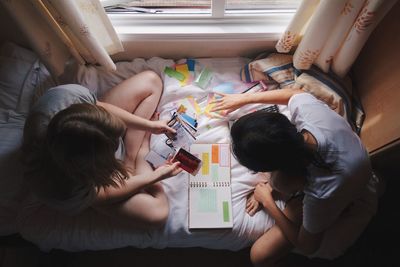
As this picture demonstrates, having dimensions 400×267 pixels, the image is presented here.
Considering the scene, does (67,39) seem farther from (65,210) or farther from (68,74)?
(65,210)

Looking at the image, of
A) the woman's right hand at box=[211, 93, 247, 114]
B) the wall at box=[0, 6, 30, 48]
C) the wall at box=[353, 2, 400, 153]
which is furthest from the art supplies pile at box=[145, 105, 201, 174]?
the wall at box=[0, 6, 30, 48]

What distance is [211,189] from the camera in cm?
132

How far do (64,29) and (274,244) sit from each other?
48.3 inches

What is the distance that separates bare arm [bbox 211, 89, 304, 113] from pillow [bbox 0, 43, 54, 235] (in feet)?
2.77

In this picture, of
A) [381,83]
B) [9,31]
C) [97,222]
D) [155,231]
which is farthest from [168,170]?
[9,31]

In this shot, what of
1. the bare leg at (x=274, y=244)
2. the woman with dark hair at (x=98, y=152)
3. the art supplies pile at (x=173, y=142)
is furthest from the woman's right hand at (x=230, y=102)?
the bare leg at (x=274, y=244)

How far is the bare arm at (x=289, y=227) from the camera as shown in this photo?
3.79 ft

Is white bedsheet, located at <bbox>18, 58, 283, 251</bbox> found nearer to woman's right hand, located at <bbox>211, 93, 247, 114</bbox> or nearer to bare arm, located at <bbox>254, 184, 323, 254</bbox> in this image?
bare arm, located at <bbox>254, 184, 323, 254</bbox>

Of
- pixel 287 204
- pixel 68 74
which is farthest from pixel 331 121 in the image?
pixel 68 74

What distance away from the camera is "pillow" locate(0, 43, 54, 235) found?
4.04ft

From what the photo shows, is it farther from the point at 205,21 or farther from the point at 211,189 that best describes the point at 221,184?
the point at 205,21

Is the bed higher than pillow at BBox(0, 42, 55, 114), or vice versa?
pillow at BBox(0, 42, 55, 114)

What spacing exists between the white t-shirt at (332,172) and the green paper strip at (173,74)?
0.71 metres

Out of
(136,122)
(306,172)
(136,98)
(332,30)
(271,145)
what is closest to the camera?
(271,145)
